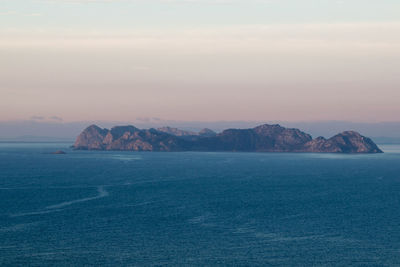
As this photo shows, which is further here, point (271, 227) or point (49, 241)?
point (271, 227)

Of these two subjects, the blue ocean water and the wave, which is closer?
the blue ocean water

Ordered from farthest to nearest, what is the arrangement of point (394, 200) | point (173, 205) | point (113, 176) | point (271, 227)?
point (113, 176) < point (394, 200) < point (173, 205) < point (271, 227)

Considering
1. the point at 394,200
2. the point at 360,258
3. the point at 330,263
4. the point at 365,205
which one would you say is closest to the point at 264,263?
the point at 330,263

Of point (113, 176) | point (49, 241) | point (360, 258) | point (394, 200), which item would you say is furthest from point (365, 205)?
point (113, 176)

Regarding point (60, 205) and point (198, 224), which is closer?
point (198, 224)

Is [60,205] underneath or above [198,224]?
above

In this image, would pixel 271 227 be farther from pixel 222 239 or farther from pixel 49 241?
pixel 49 241

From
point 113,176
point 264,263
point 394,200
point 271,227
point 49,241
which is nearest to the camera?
point 264,263

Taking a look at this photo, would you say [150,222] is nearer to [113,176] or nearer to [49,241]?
[49,241]

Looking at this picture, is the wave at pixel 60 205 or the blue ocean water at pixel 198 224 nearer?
the blue ocean water at pixel 198 224
